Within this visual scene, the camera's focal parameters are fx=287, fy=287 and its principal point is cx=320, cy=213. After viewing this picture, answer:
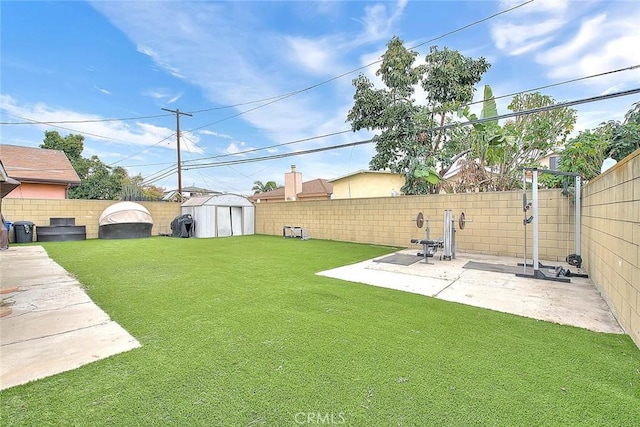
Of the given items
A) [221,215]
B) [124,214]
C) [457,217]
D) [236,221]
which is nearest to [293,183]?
[236,221]

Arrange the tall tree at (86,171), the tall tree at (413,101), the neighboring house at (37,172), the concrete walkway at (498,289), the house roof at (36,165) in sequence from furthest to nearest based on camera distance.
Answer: the tall tree at (86,171) < the house roof at (36,165) < the neighboring house at (37,172) < the tall tree at (413,101) < the concrete walkway at (498,289)

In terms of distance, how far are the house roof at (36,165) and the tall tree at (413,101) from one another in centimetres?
1647

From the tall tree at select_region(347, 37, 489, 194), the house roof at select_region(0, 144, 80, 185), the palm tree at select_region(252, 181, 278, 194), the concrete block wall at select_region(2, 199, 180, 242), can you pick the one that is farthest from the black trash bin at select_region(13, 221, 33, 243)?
the palm tree at select_region(252, 181, 278, 194)

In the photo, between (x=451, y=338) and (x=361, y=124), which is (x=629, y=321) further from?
(x=361, y=124)

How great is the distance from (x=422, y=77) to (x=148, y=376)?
12554 mm

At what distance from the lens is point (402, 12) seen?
9.18 metres

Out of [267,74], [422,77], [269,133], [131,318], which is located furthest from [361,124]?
[131,318]

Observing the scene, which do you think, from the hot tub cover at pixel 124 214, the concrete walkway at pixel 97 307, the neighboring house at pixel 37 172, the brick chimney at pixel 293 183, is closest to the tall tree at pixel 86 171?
the neighboring house at pixel 37 172

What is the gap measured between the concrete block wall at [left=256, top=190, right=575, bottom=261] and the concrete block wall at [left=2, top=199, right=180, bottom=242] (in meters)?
7.58

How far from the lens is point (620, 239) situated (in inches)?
122

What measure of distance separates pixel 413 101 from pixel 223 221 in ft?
34.3

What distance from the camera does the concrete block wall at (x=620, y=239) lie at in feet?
8.66

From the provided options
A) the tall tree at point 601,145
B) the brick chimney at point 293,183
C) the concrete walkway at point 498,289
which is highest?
the brick chimney at point 293,183

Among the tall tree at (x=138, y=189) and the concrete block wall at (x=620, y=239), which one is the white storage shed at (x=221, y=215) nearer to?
the tall tree at (x=138, y=189)
